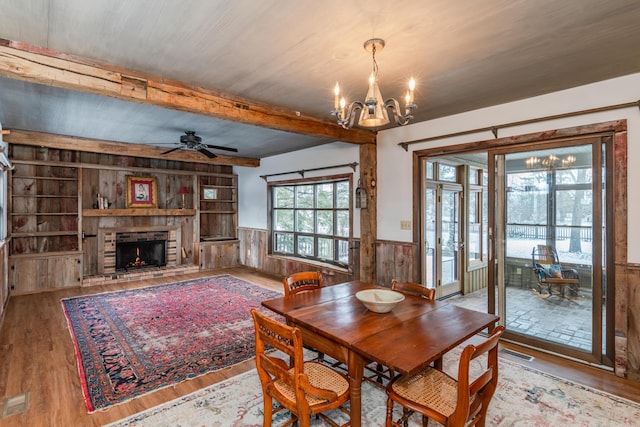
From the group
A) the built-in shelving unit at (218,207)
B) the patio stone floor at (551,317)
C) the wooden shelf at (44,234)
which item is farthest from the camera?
the built-in shelving unit at (218,207)

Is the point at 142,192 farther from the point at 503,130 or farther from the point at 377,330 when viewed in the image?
the point at 503,130

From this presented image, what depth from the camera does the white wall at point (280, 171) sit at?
543 centimetres

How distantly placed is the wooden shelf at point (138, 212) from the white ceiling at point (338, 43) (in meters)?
3.30

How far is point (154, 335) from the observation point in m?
3.75

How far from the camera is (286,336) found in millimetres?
1728

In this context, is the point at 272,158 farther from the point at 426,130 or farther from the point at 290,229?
the point at 426,130

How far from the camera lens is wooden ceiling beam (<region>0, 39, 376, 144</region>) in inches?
88.8

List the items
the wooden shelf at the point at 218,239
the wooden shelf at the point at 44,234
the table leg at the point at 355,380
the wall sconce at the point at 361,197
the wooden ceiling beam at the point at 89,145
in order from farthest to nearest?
the wooden shelf at the point at 218,239, the wooden shelf at the point at 44,234, the wooden ceiling beam at the point at 89,145, the wall sconce at the point at 361,197, the table leg at the point at 355,380

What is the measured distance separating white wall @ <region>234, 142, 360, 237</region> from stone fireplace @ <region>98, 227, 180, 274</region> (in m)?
1.73

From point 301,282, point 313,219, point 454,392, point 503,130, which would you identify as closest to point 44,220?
point 313,219

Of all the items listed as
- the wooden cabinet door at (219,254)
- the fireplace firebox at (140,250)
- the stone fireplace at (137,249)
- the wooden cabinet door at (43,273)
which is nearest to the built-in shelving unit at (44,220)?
the wooden cabinet door at (43,273)

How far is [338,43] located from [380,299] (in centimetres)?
186

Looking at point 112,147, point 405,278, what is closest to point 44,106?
point 112,147

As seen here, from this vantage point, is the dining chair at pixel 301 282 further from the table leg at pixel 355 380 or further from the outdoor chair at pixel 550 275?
the outdoor chair at pixel 550 275
